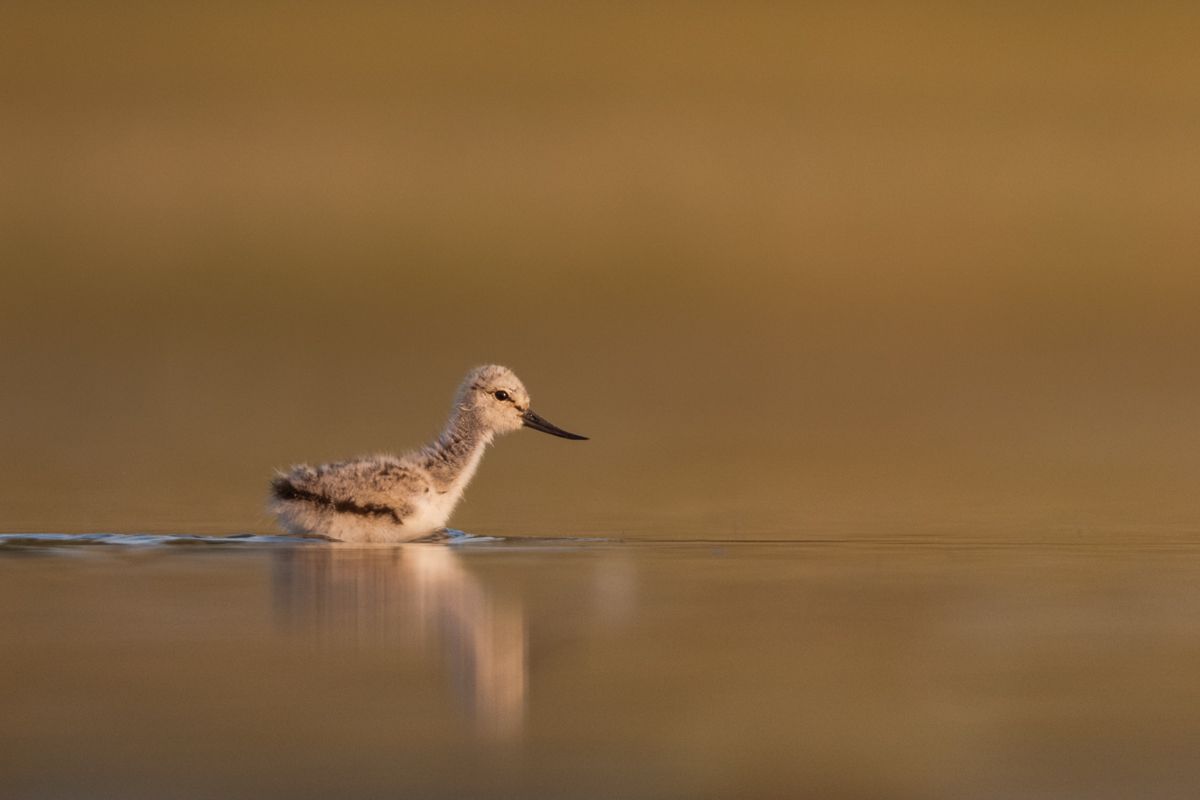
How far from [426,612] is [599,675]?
1.18 m

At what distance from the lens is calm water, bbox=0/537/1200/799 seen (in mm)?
3975

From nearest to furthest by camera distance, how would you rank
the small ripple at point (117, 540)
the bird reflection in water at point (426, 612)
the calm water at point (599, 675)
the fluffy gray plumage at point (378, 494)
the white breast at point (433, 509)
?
→ the calm water at point (599, 675), the bird reflection in water at point (426, 612), the small ripple at point (117, 540), the fluffy gray plumage at point (378, 494), the white breast at point (433, 509)

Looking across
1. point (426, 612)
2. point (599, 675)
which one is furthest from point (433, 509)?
point (599, 675)

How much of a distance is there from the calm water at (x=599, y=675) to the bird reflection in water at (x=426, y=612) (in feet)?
0.06

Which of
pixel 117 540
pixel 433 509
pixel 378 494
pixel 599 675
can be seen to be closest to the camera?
pixel 599 675

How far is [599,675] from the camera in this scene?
5.00m

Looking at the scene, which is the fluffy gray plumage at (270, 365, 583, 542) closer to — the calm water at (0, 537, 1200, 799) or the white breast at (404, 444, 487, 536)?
the white breast at (404, 444, 487, 536)

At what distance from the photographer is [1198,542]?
26.0 feet

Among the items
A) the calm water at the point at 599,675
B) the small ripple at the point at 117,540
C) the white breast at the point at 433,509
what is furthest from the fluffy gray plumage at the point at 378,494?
the calm water at the point at 599,675

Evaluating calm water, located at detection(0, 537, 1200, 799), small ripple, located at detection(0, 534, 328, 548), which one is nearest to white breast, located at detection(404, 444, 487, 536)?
small ripple, located at detection(0, 534, 328, 548)

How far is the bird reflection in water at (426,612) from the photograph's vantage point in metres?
4.81

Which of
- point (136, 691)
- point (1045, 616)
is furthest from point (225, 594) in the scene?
point (1045, 616)

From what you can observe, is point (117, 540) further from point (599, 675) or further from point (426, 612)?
point (599, 675)

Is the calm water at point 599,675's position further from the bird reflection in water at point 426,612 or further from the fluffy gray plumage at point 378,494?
the fluffy gray plumage at point 378,494
